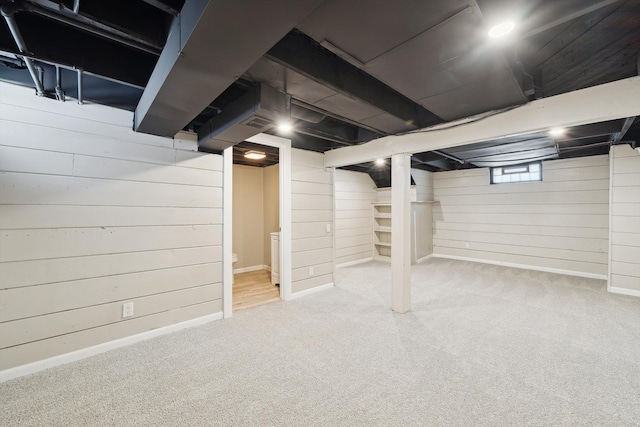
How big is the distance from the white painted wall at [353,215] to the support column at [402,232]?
239 cm

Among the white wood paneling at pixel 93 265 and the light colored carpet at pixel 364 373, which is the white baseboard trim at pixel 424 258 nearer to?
the light colored carpet at pixel 364 373

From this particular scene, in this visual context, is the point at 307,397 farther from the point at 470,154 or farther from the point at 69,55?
the point at 470,154

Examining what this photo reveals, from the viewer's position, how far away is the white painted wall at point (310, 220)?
375 cm

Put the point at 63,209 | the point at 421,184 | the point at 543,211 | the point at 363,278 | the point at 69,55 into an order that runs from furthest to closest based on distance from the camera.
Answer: the point at 421,184 < the point at 543,211 < the point at 363,278 < the point at 63,209 < the point at 69,55

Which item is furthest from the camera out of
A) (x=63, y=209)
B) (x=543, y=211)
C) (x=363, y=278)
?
(x=543, y=211)

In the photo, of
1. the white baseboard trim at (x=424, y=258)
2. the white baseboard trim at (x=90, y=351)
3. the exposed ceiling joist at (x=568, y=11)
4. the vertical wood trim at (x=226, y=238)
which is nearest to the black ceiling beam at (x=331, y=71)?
the exposed ceiling joist at (x=568, y=11)

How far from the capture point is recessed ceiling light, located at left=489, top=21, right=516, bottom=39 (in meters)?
1.26

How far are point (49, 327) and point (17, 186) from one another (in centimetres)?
117

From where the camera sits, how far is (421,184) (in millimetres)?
6188

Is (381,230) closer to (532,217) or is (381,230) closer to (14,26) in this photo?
(532,217)

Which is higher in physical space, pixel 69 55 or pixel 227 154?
pixel 69 55

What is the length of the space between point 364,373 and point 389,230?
14.7 ft

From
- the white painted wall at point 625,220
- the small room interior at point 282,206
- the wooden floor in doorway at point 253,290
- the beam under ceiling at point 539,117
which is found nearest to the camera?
the small room interior at point 282,206

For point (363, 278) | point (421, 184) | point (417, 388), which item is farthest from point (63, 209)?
point (421, 184)
